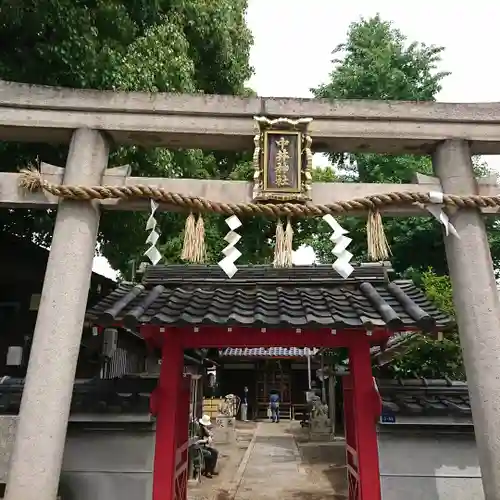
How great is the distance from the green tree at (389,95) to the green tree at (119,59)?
6.52 meters

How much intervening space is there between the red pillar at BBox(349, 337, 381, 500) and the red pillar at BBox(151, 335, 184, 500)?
1892 millimetres

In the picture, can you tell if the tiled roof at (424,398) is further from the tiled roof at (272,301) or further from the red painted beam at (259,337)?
the tiled roof at (272,301)

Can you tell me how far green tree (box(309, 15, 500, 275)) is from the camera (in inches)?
586

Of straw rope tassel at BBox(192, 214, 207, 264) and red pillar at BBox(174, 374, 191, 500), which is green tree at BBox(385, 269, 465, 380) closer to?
red pillar at BBox(174, 374, 191, 500)

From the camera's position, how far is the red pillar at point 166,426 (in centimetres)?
462

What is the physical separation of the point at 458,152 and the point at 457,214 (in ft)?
1.70

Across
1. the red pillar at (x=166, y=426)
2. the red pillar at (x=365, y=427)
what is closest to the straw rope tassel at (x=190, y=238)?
the red pillar at (x=166, y=426)

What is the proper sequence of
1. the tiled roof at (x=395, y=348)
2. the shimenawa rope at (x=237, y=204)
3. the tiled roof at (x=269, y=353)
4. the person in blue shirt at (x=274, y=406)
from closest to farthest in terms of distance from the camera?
the shimenawa rope at (x=237, y=204)
the tiled roof at (x=395, y=348)
the tiled roof at (x=269, y=353)
the person in blue shirt at (x=274, y=406)

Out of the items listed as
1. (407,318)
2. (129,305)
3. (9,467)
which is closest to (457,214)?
(407,318)

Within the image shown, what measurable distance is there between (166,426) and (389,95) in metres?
15.9

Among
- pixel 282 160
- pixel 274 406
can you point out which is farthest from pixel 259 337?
pixel 274 406

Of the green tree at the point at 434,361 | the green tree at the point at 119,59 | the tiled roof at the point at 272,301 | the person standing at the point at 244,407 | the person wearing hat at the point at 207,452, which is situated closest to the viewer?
the tiled roof at the point at 272,301

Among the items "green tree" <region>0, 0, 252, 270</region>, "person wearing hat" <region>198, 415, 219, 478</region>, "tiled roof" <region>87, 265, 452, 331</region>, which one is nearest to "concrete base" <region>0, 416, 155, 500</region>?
"tiled roof" <region>87, 265, 452, 331</region>

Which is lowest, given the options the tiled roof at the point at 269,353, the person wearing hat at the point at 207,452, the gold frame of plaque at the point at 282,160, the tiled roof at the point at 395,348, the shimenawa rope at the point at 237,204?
the person wearing hat at the point at 207,452
